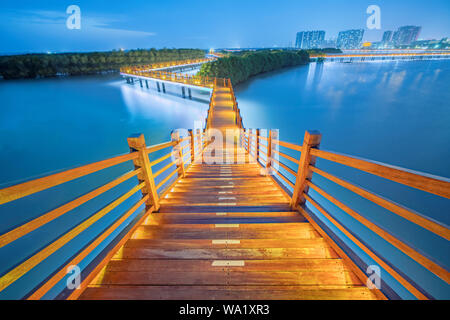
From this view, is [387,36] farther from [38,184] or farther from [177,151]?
[38,184]

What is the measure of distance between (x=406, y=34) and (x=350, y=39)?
46.4m

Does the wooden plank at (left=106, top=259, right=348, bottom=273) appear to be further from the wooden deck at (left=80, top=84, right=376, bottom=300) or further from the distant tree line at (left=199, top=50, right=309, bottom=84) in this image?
the distant tree line at (left=199, top=50, right=309, bottom=84)

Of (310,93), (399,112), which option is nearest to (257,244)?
(399,112)

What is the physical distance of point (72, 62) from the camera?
41.7m

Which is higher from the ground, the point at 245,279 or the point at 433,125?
the point at 245,279

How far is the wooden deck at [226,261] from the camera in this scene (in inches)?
47.4

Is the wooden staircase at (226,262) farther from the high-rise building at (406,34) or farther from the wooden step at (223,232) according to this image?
the high-rise building at (406,34)

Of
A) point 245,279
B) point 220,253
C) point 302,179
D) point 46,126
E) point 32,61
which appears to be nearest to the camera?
point 245,279

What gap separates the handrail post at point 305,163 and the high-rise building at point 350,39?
242m

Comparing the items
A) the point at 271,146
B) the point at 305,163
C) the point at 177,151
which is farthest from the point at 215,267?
the point at 271,146

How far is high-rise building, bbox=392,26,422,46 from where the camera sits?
547 ft
